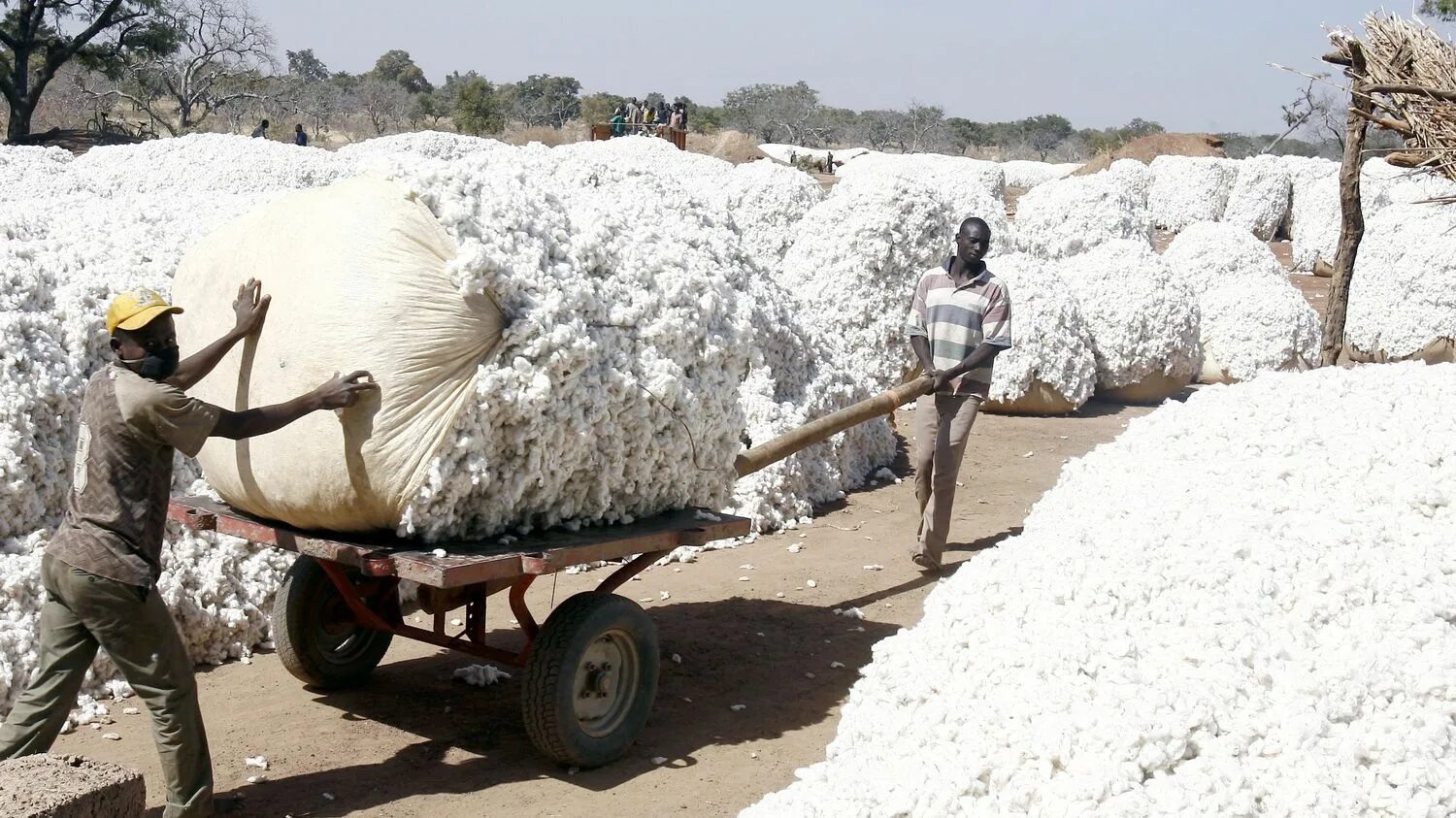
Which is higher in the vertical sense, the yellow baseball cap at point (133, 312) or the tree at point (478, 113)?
the tree at point (478, 113)

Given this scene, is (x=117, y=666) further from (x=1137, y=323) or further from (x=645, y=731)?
(x=1137, y=323)

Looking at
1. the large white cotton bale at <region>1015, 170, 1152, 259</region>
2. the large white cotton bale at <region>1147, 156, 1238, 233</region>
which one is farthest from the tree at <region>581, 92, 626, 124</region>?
the large white cotton bale at <region>1015, 170, 1152, 259</region>

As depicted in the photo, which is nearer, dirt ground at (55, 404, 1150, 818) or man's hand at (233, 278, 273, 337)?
man's hand at (233, 278, 273, 337)

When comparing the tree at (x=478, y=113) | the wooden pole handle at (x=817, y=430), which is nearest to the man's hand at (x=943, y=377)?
the wooden pole handle at (x=817, y=430)

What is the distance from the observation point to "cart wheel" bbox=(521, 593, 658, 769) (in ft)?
13.4

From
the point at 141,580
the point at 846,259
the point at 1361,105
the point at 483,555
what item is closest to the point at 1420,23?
the point at 1361,105

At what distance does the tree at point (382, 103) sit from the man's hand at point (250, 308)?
43658mm

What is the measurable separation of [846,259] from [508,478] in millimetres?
6283

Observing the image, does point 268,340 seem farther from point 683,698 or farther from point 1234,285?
point 1234,285

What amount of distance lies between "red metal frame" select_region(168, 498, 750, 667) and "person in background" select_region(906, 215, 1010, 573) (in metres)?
2.22

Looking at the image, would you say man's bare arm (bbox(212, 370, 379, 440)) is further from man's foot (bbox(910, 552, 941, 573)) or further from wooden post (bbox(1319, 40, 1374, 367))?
wooden post (bbox(1319, 40, 1374, 367))

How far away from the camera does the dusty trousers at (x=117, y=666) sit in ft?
11.6

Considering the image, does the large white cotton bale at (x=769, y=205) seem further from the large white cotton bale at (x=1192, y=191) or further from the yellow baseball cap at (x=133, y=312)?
the large white cotton bale at (x=1192, y=191)

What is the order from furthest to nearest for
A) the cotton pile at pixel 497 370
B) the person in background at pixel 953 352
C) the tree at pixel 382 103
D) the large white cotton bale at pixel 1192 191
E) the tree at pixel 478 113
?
the tree at pixel 382 103
the tree at pixel 478 113
the large white cotton bale at pixel 1192 191
the person in background at pixel 953 352
the cotton pile at pixel 497 370
